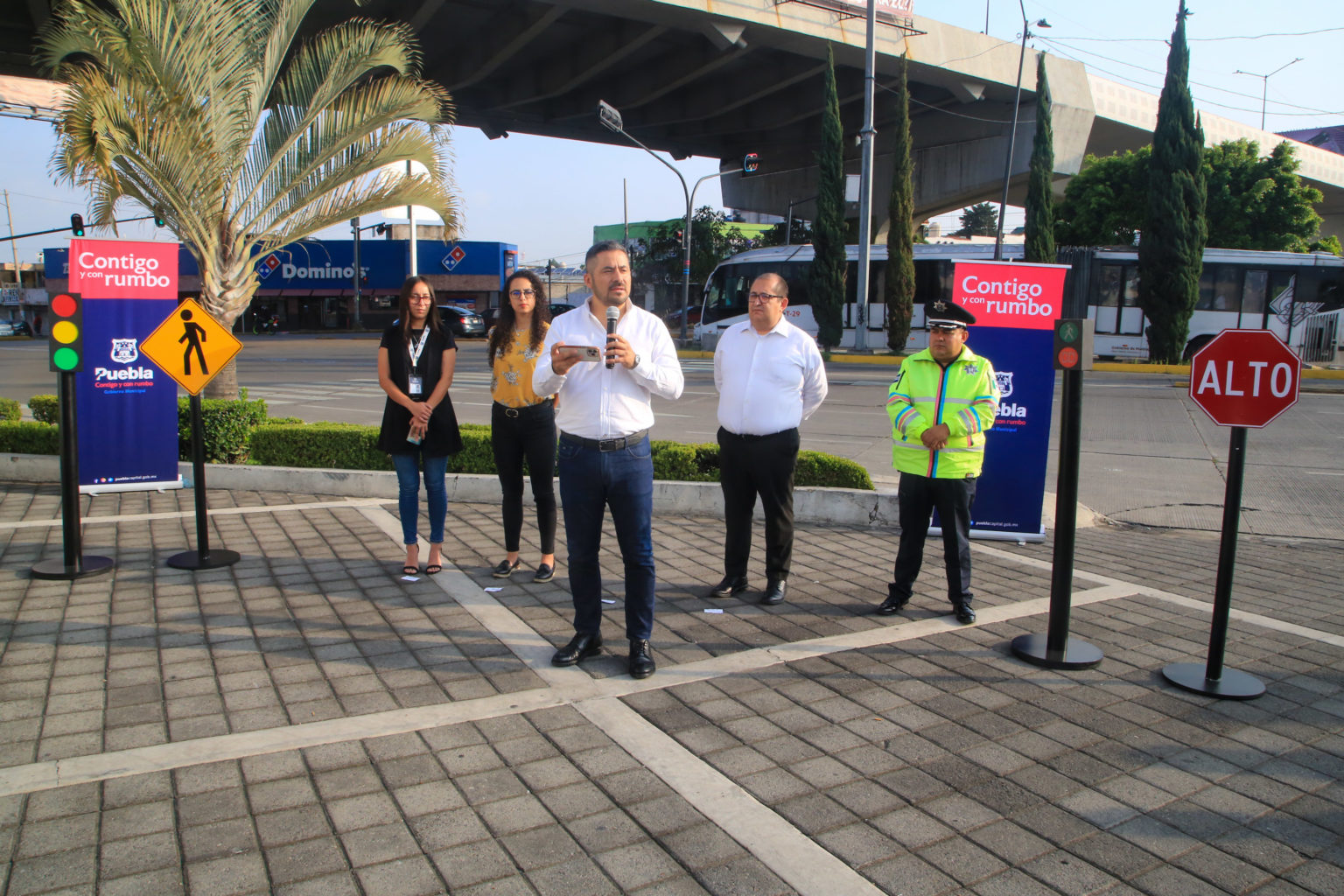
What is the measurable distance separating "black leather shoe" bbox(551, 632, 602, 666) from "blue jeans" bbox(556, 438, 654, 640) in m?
0.22

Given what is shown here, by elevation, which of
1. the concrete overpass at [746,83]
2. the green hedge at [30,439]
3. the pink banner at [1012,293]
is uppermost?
the concrete overpass at [746,83]

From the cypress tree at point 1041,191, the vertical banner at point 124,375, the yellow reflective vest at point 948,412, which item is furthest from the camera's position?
the cypress tree at point 1041,191

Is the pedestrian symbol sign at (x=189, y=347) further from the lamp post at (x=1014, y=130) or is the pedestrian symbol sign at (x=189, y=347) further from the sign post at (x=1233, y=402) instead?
the lamp post at (x=1014, y=130)

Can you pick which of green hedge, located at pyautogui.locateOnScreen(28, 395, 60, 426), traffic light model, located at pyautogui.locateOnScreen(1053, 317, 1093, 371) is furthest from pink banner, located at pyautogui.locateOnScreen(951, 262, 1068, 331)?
green hedge, located at pyautogui.locateOnScreen(28, 395, 60, 426)

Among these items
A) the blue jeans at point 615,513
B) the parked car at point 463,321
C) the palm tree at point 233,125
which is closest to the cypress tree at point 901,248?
the parked car at point 463,321

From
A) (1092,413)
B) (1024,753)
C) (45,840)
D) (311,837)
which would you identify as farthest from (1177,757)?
(1092,413)

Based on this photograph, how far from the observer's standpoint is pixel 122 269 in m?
7.99

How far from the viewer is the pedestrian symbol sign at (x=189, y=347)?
19.2 feet

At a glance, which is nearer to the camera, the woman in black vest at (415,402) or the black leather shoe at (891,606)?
the black leather shoe at (891,606)

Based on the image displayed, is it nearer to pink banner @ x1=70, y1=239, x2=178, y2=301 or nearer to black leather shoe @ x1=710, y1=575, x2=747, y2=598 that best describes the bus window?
black leather shoe @ x1=710, y1=575, x2=747, y2=598

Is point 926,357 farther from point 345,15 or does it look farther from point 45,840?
point 345,15

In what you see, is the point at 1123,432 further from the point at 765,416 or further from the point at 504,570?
the point at 504,570

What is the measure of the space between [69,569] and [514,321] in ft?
10.0

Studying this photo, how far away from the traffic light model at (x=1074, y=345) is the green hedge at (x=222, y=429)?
7.33m
